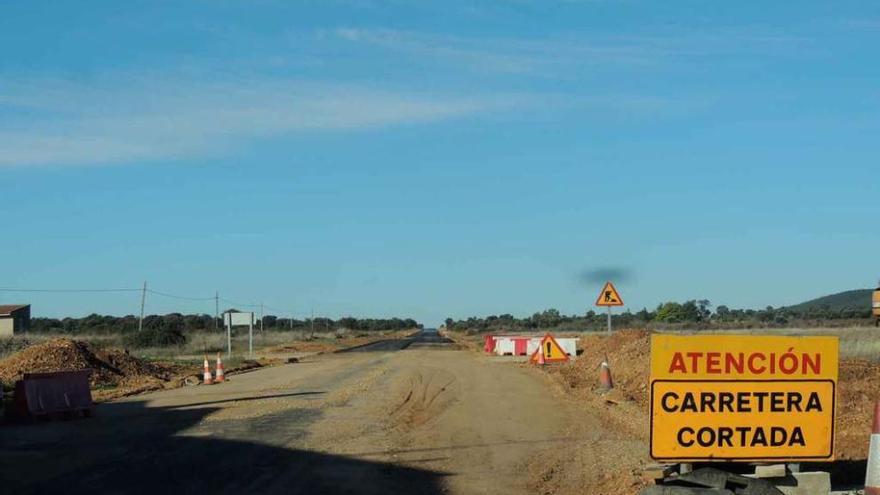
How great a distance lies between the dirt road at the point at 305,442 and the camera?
1099 centimetres

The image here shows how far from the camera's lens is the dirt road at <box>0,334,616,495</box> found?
1099 cm

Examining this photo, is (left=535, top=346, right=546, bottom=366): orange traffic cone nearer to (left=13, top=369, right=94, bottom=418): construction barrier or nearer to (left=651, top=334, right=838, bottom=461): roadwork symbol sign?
(left=13, top=369, right=94, bottom=418): construction barrier

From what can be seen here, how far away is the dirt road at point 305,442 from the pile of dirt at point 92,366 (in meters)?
6.36

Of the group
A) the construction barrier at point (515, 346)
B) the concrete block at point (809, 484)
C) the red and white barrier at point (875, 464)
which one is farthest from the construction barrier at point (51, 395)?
the construction barrier at point (515, 346)

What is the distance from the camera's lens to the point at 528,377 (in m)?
28.3

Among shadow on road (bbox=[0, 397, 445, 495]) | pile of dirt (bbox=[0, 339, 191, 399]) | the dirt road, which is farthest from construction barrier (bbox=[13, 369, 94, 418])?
pile of dirt (bbox=[0, 339, 191, 399])

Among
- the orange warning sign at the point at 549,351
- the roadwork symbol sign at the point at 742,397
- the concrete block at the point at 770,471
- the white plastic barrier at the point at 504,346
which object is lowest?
the white plastic barrier at the point at 504,346

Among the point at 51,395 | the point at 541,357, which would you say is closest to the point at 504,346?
the point at 541,357

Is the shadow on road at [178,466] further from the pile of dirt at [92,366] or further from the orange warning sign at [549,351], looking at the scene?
the orange warning sign at [549,351]

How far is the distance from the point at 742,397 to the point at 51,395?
1421 cm

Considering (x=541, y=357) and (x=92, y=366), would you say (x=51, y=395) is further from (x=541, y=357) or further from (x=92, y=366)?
(x=541, y=357)

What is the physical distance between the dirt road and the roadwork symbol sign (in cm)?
263

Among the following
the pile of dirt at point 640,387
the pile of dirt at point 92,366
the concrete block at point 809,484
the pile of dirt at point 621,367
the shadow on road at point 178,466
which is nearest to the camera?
the concrete block at point 809,484

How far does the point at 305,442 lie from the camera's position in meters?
14.1
